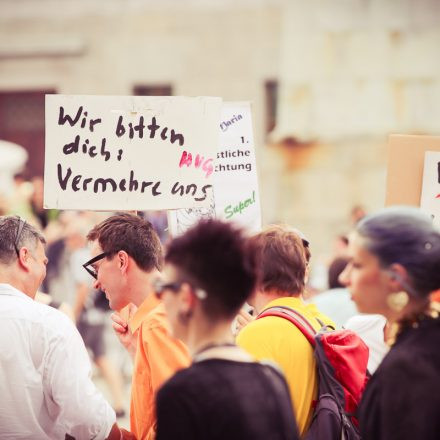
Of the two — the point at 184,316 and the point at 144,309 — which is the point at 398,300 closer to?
the point at 184,316

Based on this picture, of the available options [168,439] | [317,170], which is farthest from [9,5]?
[168,439]

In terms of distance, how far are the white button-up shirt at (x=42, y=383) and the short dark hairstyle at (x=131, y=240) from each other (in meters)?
0.49

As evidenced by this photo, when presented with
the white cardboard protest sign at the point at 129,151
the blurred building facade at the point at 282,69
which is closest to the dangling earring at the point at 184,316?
the white cardboard protest sign at the point at 129,151

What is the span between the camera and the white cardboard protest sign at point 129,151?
4.59 metres

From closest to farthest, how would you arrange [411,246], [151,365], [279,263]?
[411,246] < [151,365] < [279,263]

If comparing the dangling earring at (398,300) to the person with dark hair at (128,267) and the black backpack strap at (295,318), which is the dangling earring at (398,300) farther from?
the person with dark hair at (128,267)

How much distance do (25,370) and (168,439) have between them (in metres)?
1.24

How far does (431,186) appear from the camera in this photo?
15.3ft

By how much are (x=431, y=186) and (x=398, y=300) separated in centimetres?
179

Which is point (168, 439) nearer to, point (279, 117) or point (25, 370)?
point (25, 370)

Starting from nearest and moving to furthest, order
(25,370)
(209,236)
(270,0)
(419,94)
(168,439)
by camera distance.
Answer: (168,439) → (209,236) → (25,370) → (419,94) → (270,0)

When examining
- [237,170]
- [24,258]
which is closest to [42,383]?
[24,258]

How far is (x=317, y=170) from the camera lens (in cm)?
1616

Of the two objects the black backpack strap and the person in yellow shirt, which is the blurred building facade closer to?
the person in yellow shirt
